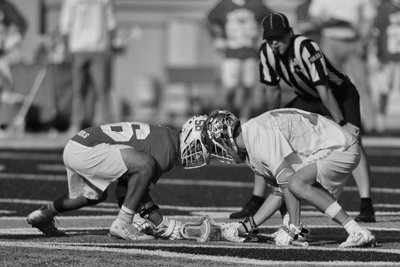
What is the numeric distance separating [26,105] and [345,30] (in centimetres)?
530

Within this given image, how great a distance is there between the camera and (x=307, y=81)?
6.95m

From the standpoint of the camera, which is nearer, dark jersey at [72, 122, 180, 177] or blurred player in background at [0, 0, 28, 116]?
dark jersey at [72, 122, 180, 177]

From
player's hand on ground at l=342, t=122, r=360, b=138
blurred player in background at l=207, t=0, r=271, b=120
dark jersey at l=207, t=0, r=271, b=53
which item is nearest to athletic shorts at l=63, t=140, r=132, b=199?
player's hand on ground at l=342, t=122, r=360, b=138

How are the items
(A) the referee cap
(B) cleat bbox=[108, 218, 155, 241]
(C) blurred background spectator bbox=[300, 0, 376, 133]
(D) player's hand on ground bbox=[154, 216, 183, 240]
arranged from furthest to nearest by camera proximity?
(C) blurred background spectator bbox=[300, 0, 376, 133]
(A) the referee cap
(D) player's hand on ground bbox=[154, 216, 183, 240]
(B) cleat bbox=[108, 218, 155, 241]

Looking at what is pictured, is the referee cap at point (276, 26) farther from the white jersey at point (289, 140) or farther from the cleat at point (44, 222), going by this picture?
the cleat at point (44, 222)

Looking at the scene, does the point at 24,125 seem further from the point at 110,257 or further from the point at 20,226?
the point at 110,257

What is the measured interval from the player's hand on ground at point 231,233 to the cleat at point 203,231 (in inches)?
1.0

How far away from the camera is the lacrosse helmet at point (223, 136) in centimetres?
571

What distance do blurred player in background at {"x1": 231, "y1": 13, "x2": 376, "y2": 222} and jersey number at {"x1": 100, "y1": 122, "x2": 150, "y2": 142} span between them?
126 centimetres

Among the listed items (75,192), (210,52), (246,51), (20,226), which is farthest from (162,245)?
(210,52)

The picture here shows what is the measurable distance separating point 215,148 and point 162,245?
637 millimetres

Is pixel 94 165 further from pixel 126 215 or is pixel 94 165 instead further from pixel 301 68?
pixel 301 68

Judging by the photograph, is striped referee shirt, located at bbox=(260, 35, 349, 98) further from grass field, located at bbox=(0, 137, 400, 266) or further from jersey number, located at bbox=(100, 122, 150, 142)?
jersey number, located at bbox=(100, 122, 150, 142)

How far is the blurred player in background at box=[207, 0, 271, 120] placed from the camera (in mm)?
15258
